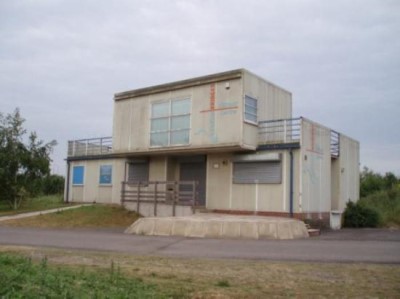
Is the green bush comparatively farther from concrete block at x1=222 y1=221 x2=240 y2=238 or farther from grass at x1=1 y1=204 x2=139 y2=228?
grass at x1=1 y1=204 x2=139 y2=228

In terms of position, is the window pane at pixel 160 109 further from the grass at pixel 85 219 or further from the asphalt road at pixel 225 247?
the asphalt road at pixel 225 247

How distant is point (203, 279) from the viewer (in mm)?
8047

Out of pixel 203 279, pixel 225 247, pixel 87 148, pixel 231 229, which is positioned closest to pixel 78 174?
pixel 87 148

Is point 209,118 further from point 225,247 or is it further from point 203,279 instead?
point 203,279

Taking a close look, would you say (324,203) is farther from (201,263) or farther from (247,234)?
(201,263)

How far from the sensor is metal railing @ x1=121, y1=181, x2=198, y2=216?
72.9ft

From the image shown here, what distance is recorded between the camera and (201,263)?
32.7ft

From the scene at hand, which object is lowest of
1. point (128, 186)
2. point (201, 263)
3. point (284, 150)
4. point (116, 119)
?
point (201, 263)

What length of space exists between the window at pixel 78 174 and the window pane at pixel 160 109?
8817 mm

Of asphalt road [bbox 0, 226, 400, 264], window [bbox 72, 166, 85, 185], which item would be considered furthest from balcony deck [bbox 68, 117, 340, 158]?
window [bbox 72, 166, 85, 185]

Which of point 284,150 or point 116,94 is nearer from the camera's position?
point 284,150

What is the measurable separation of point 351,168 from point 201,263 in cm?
1869

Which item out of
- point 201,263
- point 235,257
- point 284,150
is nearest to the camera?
point 201,263

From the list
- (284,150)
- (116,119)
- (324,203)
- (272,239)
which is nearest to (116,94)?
(116,119)
